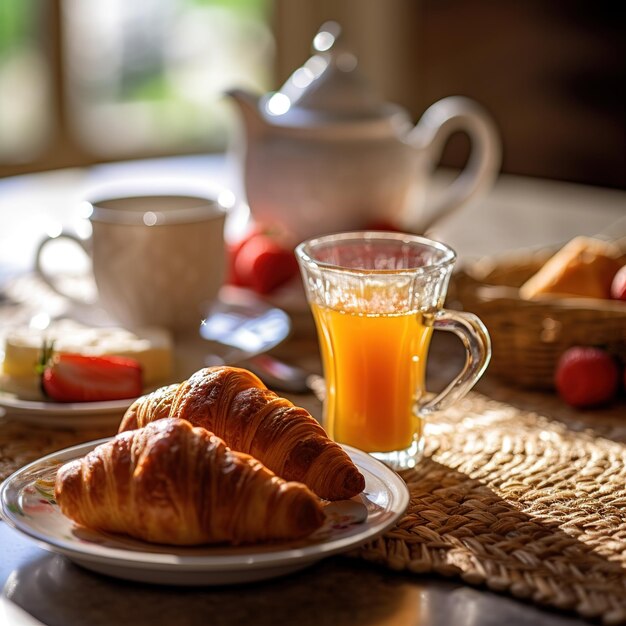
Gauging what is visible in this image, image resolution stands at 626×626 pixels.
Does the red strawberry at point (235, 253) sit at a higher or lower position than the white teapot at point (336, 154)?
lower

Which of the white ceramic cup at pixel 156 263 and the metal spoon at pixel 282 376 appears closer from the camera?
the metal spoon at pixel 282 376

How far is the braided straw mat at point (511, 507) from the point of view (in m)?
0.77

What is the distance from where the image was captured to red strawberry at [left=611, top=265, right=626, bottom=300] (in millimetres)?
1254

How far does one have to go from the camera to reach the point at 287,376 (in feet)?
4.00

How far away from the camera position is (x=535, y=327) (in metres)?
1.22

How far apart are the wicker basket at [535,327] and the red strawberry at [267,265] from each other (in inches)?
10.8

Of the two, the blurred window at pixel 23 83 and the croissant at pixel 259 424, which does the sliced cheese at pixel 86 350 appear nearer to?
the croissant at pixel 259 424

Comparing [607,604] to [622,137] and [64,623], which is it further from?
[622,137]

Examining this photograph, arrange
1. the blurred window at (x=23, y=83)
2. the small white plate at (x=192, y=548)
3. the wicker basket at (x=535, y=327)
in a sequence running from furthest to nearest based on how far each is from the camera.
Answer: the blurred window at (x=23, y=83) < the wicker basket at (x=535, y=327) < the small white plate at (x=192, y=548)

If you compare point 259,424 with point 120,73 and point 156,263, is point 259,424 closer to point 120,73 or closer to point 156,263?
point 156,263

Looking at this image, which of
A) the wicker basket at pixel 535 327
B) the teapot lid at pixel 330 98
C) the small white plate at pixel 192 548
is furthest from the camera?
the teapot lid at pixel 330 98

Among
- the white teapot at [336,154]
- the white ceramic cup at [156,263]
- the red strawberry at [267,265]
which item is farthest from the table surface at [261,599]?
the white teapot at [336,154]

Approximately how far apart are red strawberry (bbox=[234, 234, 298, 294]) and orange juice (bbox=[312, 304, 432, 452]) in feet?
1.45

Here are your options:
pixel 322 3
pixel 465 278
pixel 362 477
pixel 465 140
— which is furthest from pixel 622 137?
pixel 362 477
